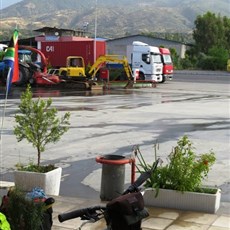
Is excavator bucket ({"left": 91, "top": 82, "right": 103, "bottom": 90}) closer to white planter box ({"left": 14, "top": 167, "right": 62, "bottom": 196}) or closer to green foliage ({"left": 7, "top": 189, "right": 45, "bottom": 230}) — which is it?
white planter box ({"left": 14, "top": 167, "right": 62, "bottom": 196})

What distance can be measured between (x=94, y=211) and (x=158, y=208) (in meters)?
4.18

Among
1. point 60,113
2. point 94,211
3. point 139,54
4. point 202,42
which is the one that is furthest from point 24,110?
point 202,42

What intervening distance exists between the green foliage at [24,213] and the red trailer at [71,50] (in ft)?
118

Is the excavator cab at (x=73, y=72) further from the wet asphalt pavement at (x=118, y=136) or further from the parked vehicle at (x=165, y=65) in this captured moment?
the wet asphalt pavement at (x=118, y=136)

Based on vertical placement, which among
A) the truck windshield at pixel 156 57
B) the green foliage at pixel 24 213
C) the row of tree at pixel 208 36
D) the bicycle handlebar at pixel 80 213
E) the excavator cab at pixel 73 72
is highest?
the row of tree at pixel 208 36

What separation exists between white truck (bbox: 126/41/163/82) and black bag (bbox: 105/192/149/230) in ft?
120

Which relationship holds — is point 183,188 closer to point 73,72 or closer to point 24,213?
point 24,213

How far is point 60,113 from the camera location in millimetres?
19062

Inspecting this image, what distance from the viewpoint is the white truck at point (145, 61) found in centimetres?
3984

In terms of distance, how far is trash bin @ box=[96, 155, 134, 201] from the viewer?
7441 mm

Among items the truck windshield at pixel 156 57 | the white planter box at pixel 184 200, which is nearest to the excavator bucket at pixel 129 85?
the truck windshield at pixel 156 57

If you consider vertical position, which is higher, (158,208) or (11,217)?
(11,217)

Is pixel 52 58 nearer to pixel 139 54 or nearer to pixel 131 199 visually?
pixel 139 54

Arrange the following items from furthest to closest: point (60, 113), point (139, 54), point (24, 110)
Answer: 1. point (139, 54)
2. point (60, 113)
3. point (24, 110)
